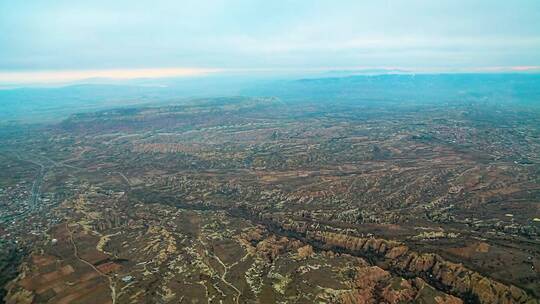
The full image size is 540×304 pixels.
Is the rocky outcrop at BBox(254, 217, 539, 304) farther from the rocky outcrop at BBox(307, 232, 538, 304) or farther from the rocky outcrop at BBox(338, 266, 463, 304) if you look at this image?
Answer: the rocky outcrop at BBox(338, 266, 463, 304)

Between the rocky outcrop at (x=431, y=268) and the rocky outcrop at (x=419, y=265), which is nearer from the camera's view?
the rocky outcrop at (x=431, y=268)

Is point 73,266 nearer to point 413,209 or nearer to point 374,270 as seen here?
point 374,270

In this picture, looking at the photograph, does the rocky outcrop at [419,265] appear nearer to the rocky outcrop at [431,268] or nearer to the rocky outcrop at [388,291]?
the rocky outcrop at [431,268]

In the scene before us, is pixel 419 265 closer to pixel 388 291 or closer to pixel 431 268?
pixel 431 268

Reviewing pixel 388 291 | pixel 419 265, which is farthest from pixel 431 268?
pixel 388 291

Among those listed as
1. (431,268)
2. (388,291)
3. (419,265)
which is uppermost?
(388,291)

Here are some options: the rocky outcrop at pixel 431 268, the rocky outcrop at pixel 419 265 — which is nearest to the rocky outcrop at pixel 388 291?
the rocky outcrop at pixel 419 265

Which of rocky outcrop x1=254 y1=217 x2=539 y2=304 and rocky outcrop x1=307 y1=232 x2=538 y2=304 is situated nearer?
rocky outcrop x1=307 y1=232 x2=538 y2=304

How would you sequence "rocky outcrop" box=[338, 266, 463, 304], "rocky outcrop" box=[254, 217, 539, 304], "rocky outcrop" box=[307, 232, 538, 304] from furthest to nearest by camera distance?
"rocky outcrop" box=[254, 217, 539, 304] < "rocky outcrop" box=[307, 232, 538, 304] < "rocky outcrop" box=[338, 266, 463, 304]

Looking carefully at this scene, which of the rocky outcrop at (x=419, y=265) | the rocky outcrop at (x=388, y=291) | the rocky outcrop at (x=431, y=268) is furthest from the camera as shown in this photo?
the rocky outcrop at (x=419, y=265)

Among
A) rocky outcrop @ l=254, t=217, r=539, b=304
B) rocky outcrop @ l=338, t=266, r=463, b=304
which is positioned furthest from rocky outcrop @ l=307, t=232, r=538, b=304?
rocky outcrop @ l=338, t=266, r=463, b=304

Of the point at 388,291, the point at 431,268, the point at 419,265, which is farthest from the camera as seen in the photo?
the point at 419,265
